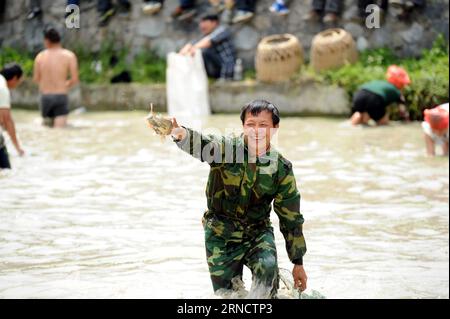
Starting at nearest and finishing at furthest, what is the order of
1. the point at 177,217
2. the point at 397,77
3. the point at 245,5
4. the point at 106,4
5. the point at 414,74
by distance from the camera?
the point at 177,217 → the point at 397,77 → the point at 414,74 → the point at 245,5 → the point at 106,4

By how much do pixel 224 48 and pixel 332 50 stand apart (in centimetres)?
166

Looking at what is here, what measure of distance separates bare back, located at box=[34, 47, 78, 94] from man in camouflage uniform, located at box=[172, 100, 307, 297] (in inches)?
314

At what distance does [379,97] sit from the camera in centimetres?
1158

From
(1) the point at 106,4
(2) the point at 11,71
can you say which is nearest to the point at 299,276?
(2) the point at 11,71

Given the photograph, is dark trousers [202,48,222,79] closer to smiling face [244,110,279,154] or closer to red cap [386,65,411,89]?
red cap [386,65,411,89]

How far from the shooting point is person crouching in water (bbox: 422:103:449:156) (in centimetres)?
930

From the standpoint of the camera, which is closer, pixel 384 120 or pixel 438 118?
pixel 438 118

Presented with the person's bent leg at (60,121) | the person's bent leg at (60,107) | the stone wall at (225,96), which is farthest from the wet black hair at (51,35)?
the stone wall at (225,96)

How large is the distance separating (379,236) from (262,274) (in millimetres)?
2214

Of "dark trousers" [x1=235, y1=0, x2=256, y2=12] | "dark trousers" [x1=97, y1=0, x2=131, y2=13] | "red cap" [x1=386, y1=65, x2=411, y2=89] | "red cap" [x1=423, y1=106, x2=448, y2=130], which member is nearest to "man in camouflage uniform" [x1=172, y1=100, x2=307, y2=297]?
"red cap" [x1=423, y1=106, x2=448, y2=130]

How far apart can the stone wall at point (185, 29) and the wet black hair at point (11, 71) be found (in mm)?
6100
